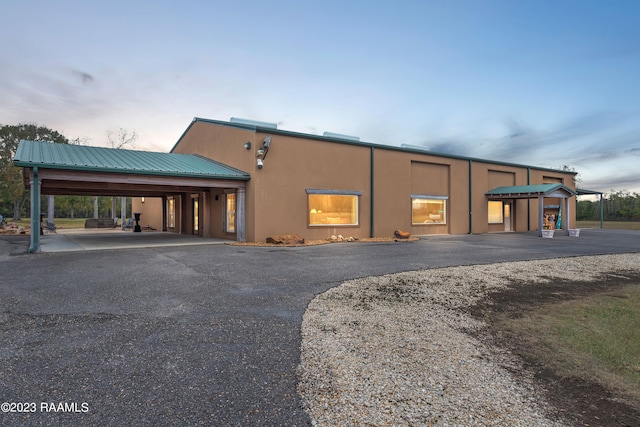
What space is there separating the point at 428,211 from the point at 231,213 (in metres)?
11.4

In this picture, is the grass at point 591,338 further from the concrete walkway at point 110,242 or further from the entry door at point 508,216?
the entry door at point 508,216

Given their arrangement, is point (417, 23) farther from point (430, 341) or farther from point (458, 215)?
point (430, 341)

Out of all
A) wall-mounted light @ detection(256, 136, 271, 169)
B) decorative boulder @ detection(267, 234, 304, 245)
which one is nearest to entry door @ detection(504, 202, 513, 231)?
decorative boulder @ detection(267, 234, 304, 245)

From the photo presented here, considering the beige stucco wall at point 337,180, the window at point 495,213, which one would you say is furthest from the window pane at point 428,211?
the window at point 495,213

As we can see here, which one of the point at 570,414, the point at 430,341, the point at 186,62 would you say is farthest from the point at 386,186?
the point at 570,414

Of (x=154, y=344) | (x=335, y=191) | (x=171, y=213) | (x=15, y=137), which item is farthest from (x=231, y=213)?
(x=15, y=137)

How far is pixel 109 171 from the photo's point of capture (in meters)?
11.5

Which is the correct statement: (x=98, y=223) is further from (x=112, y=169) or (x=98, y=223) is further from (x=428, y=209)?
(x=428, y=209)

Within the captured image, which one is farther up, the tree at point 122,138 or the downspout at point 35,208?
the tree at point 122,138

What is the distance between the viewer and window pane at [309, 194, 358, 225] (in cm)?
1530

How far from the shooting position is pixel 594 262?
9391mm

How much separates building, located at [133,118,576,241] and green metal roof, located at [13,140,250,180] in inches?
35.8

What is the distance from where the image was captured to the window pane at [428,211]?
18.7 metres

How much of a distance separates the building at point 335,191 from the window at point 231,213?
50 millimetres
